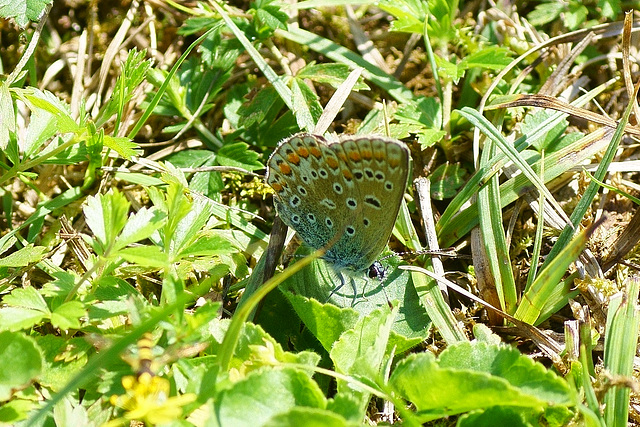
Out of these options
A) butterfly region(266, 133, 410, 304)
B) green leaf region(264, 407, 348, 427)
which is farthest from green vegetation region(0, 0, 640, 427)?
butterfly region(266, 133, 410, 304)

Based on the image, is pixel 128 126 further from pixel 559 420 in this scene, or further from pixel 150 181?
pixel 559 420

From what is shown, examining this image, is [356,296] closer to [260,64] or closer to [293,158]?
[293,158]

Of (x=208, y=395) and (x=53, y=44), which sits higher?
(x=53, y=44)

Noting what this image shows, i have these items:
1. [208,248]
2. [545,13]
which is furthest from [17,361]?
[545,13]

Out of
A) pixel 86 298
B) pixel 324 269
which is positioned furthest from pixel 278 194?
pixel 86 298

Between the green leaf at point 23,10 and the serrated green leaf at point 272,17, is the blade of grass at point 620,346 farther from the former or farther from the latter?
the green leaf at point 23,10

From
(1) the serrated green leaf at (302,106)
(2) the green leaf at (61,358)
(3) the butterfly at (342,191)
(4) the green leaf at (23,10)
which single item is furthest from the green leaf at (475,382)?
(4) the green leaf at (23,10)

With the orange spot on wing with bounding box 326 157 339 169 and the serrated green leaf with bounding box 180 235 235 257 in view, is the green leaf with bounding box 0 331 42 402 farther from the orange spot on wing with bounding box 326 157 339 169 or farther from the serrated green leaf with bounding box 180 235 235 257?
the orange spot on wing with bounding box 326 157 339 169
